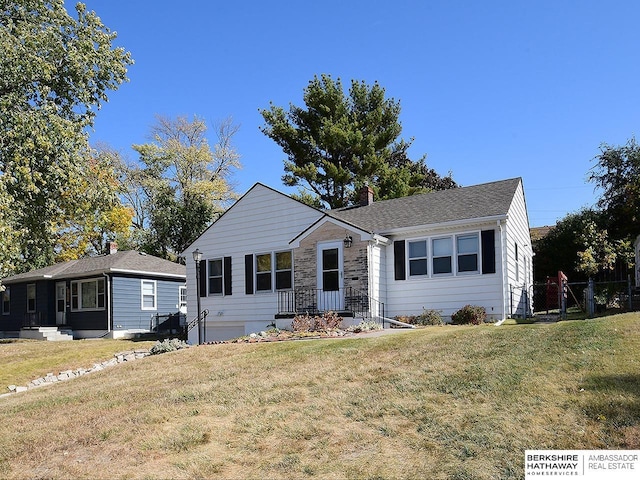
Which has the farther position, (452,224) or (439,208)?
(439,208)

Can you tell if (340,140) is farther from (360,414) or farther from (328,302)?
(360,414)

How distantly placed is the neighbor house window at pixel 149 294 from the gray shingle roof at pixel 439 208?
11.5 meters

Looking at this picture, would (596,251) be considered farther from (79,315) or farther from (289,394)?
(79,315)

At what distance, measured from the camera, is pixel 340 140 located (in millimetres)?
35094

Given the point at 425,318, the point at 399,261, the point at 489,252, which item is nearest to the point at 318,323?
the point at 425,318

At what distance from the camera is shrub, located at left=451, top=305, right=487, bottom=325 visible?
16.6 meters

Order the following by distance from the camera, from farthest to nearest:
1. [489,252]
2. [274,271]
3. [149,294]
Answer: [149,294]
[274,271]
[489,252]

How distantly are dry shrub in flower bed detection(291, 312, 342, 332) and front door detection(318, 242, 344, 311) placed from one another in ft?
3.30

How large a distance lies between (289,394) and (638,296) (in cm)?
1287

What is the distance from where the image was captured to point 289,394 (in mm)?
8188

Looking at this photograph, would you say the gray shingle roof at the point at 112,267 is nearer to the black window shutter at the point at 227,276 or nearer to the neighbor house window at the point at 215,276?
the neighbor house window at the point at 215,276

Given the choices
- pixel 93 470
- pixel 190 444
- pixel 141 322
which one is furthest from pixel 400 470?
pixel 141 322

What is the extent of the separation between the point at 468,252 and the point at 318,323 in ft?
16.5

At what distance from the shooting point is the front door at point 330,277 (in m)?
18.8
